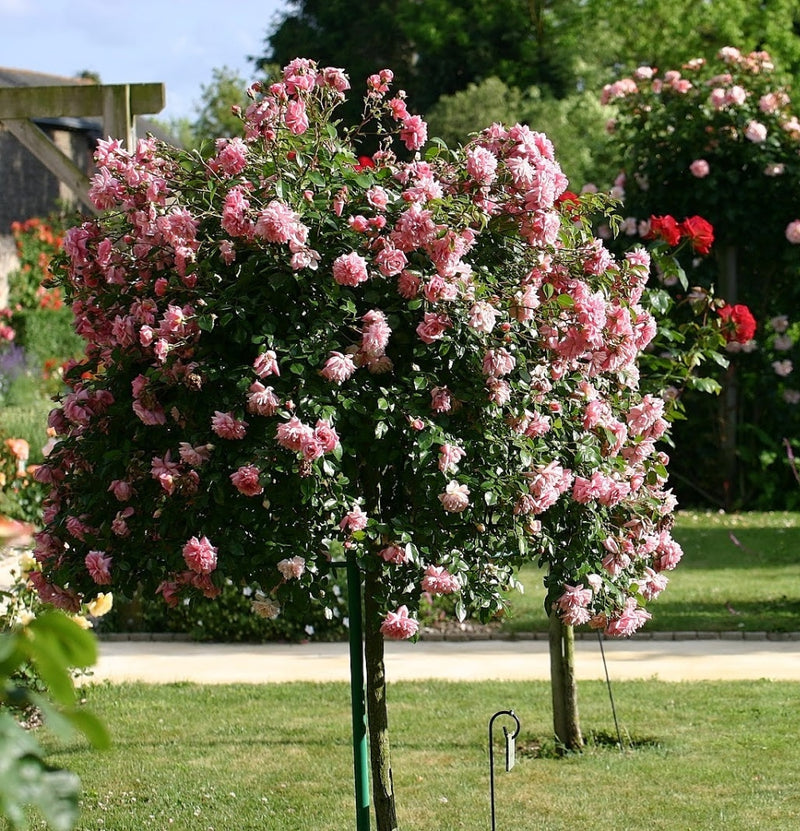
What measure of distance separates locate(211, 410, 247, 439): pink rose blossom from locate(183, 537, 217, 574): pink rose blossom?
0.25m

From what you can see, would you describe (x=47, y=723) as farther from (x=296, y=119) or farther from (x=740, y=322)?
(x=740, y=322)

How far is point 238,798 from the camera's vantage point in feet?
15.2

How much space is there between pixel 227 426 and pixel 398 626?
26.2 inches

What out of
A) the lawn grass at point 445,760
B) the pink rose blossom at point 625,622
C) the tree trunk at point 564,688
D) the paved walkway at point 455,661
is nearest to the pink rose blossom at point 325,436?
the pink rose blossom at point 625,622

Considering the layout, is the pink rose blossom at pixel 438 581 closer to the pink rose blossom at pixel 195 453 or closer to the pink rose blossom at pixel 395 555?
the pink rose blossom at pixel 395 555

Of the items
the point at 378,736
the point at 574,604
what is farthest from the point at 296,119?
the point at 378,736

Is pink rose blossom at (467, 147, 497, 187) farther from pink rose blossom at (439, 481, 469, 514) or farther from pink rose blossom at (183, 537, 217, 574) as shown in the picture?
pink rose blossom at (183, 537, 217, 574)

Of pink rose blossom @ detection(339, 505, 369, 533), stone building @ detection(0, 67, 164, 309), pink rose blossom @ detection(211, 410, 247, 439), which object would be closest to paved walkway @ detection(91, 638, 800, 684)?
pink rose blossom @ detection(339, 505, 369, 533)

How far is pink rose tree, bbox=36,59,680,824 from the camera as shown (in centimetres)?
314

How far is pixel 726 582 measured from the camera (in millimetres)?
8781

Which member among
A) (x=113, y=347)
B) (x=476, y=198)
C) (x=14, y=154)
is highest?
(x=14, y=154)

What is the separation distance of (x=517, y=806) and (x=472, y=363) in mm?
1916

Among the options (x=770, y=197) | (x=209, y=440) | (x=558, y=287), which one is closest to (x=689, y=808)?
(x=558, y=287)

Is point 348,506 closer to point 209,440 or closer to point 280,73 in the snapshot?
point 209,440
